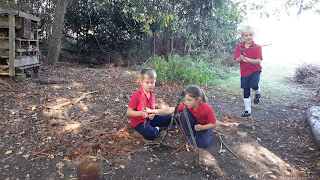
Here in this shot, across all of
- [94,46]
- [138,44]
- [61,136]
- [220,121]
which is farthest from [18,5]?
[220,121]

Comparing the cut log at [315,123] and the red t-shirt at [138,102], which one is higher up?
the red t-shirt at [138,102]

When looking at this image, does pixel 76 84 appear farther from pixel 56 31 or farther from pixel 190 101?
pixel 190 101

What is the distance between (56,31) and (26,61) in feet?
9.36

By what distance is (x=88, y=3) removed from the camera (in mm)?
11031

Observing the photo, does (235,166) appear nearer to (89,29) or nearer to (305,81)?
(305,81)

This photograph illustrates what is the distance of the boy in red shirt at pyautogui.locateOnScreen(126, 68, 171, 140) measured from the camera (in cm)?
326

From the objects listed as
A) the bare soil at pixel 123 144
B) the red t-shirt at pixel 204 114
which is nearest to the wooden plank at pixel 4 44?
the bare soil at pixel 123 144

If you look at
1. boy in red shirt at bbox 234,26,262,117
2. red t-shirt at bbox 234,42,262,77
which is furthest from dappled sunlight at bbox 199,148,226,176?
red t-shirt at bbox 234,42,262,77

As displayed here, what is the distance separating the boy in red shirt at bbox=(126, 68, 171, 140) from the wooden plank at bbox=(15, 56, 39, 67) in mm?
3986

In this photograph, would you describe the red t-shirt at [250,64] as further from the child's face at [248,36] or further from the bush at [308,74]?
the bush at [308,74]

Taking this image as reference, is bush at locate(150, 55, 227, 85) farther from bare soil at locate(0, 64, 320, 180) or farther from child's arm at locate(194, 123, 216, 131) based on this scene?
child's arm at locate(194, 123, 216, 131)

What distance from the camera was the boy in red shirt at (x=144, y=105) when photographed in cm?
326

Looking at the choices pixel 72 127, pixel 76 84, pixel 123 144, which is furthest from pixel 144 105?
pixel 76 84

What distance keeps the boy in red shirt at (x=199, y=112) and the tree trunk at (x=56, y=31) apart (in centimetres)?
705
